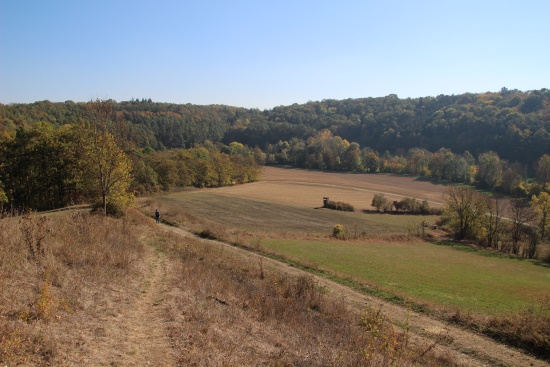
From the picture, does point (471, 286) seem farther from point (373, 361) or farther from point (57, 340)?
point (57, 340)

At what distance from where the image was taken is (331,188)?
10462 centimetres

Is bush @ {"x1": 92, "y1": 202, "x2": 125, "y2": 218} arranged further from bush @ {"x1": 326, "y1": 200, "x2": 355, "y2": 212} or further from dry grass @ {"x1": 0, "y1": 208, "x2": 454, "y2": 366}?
bush @ {"x1": 326, "y1": 200, "x2": 355, "y2": 212}

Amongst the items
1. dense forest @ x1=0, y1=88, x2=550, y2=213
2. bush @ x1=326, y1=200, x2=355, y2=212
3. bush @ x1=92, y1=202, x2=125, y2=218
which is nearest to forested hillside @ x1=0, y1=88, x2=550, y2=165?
dense forest @ x1=0, y1=88, x2=550, y2=213

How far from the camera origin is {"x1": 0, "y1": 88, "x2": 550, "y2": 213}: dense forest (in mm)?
44656

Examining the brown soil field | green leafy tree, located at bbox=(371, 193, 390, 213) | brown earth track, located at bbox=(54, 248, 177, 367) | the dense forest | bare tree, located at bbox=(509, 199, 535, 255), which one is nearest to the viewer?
brown earth track, located at bbox=(54, 248, 177, 367)

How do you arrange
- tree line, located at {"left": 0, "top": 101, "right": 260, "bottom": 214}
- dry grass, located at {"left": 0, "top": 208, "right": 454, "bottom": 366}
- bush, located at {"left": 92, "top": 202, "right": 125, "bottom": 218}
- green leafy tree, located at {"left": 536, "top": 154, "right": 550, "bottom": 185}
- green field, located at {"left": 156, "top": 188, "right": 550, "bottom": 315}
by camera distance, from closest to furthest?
1. dry grass, located at {"left": 0, "top": 208, "right": 454, "bottom": 366}
2. green field, located at {"left": 156, "top": 188, "right": 550, "bottom": 315}
3. bush, located at {"left": 92, "top": 202, "right": 125, "bottom": 218}
4. tree line, located at {"left": 0, "top": 101, "right": 260, "bottom": 214}
5. green leafy tree, located at {"left": 536, "top": 154, "right": 550, "bottom": 185}

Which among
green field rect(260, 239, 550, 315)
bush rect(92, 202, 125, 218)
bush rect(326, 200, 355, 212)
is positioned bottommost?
bush rect(326, 200, 355, 212)

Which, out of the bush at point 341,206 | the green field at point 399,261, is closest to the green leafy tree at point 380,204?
the bush at point 341,206

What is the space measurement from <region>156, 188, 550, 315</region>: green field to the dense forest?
651 inches

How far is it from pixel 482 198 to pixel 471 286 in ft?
115

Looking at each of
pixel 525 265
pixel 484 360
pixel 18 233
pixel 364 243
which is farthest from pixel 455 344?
pixel 525 265

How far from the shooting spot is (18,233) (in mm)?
11766

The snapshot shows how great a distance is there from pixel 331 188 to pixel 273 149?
70808 mm

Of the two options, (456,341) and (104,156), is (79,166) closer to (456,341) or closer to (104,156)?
(104,156)
